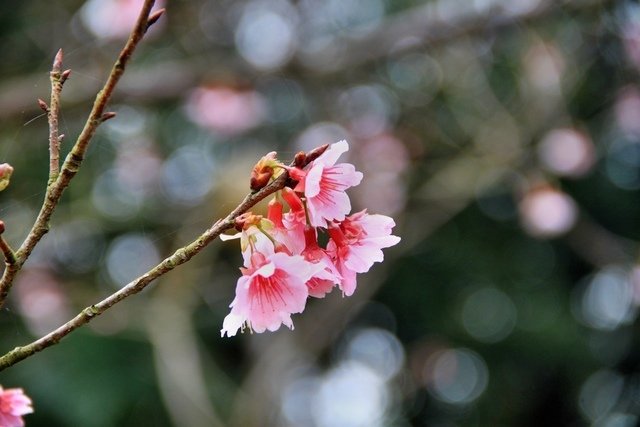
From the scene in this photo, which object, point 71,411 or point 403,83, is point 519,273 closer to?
point 403,83

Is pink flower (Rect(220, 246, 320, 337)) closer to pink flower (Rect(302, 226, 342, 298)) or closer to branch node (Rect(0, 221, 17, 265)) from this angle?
pink flower (Rect(302, 226, 342, 298))

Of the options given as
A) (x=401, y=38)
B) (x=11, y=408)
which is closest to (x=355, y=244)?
(x=11, y=408)

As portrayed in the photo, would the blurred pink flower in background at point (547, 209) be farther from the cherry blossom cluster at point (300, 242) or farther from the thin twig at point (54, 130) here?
the thin twig at point (54, 130)

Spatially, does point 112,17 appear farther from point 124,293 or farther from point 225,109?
Answer: point 124,293

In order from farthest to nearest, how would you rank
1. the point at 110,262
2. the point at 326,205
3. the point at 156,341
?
the point at 110,262 → the point at 156,341 → the point at 326,205

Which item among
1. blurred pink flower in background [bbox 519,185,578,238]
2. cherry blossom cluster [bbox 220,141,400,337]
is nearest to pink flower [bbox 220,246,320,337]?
cherry blossom cluster [bbox 220,141,400,337]

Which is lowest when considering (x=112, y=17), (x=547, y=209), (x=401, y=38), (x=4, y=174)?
(x=547, y=209)

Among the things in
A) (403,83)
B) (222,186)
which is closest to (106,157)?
(222,186)
